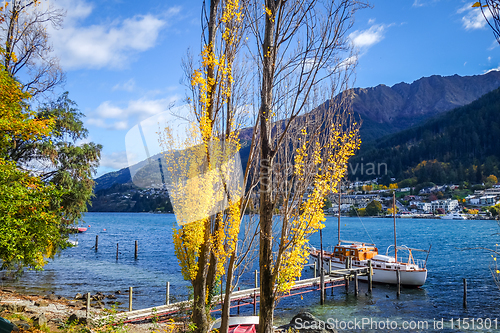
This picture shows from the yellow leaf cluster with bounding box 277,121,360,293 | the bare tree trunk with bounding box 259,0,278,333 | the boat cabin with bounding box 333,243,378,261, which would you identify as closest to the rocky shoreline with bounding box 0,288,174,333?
the bare tree trunk with bounding box 259,0,278,333

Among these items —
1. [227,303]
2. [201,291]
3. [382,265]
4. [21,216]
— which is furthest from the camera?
[382,265]

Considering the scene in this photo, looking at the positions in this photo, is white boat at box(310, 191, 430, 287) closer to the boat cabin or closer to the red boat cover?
the boat cabin

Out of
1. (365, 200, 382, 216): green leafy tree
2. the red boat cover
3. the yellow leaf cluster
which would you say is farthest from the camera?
(365, 200, 382, 216): green leafy tree

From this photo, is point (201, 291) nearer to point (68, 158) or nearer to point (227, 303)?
point (227, 303)

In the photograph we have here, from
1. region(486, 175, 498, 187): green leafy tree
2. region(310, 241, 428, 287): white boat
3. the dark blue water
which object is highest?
region(486, 175, 498, 187): green leafy tree

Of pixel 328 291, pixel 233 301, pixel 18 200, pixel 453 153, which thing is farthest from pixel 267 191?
pixel 453 153

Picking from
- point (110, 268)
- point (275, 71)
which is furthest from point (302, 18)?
point (110, 268)

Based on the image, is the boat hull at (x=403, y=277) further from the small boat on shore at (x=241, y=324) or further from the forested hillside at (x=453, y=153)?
the forested hillside at (x=453, y=153)

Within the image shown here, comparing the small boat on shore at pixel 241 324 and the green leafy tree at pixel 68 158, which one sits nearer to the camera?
the small boat on shore at pixel 241 324

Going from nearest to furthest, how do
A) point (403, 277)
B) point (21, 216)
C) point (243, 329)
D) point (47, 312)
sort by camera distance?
point (21, 216) < point (243, 329) < point (47, 312) < point (403, 277)

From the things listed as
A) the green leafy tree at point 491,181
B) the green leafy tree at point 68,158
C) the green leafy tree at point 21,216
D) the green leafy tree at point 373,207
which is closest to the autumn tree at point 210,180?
the green leafy tree at point 21,216

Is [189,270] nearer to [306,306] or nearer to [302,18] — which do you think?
[302,18]

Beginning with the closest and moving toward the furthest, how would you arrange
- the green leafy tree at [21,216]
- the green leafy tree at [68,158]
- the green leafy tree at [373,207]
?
the green leafy tree at [21,216]
the green leafy tree at [68,158]
the green leafy tree at [373,207]

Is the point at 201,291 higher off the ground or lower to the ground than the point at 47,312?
higher
